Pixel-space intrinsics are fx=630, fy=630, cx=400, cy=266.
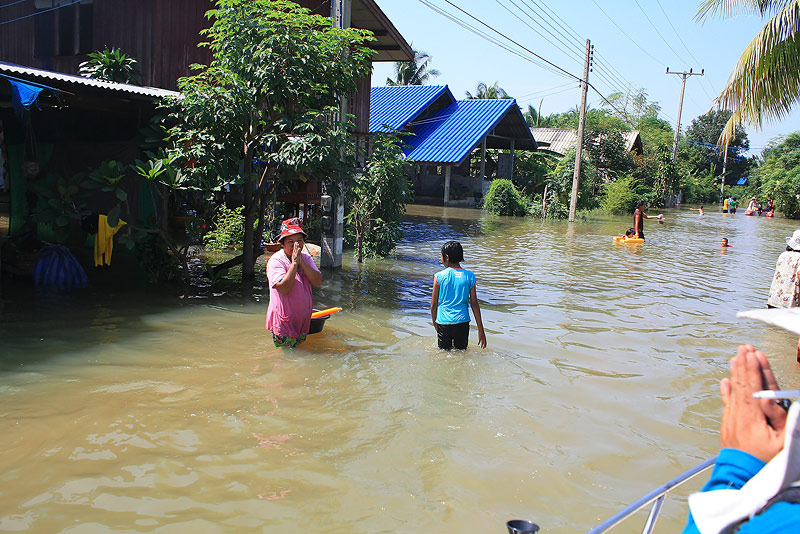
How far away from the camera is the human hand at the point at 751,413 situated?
5.92ft

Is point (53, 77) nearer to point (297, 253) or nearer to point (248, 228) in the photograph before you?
point (248, 228)

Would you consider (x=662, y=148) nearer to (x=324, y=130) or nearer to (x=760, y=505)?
(x=324, y=130)

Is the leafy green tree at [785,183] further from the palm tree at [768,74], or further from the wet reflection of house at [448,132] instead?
the palm tree at [768,74]

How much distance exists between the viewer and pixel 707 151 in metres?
68.4

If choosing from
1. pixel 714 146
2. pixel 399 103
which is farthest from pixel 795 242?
pixel 714 146

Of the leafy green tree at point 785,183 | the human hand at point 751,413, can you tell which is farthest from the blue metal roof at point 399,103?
the human hand at point 751,413

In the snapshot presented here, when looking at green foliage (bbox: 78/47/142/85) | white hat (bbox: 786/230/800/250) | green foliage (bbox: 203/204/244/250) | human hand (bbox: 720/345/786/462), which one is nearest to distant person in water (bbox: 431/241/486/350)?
human hand (bbox: 720/345/786/462)

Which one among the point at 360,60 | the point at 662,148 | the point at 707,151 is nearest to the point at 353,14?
the point at 360,60

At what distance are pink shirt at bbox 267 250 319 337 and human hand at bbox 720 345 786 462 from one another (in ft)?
16.6

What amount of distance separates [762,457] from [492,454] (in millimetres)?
3270

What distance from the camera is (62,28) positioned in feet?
49.8

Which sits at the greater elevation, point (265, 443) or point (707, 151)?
point (707, 151)

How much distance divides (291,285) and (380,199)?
7186 millimetres

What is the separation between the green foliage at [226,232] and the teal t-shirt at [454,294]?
8.02m
